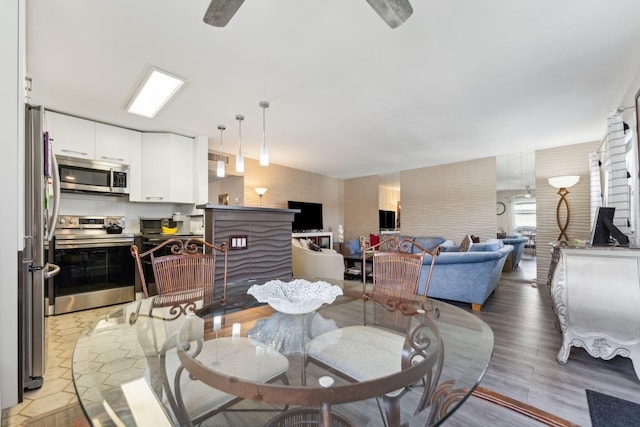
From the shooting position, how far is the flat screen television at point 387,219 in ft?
25.0

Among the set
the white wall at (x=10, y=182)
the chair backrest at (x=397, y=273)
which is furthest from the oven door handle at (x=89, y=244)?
the chair backrest at (x=397, y=273)

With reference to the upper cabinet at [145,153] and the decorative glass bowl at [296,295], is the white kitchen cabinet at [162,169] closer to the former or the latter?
the upper cabinet at [145,153]

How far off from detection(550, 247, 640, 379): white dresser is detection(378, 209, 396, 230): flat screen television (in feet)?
17.7

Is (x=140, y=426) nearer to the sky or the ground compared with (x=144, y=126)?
nearer to the ground

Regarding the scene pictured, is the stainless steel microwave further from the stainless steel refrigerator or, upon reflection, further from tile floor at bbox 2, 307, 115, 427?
the stainless steel refrigerator

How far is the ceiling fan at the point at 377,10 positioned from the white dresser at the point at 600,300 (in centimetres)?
203

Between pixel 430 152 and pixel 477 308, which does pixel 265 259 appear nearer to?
pixel 477 308

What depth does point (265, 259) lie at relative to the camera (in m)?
3.13

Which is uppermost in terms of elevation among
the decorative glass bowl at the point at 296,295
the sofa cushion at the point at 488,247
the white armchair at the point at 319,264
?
the decorative glass bowl at the point at 296,295

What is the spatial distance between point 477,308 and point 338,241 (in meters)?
4.60

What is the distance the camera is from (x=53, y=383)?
6.08 ft

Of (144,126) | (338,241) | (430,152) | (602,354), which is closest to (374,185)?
(338,241)

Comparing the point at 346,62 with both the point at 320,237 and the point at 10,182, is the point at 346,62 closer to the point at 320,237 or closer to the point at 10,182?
the point at 10,182

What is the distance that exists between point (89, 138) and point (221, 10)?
3.30m
